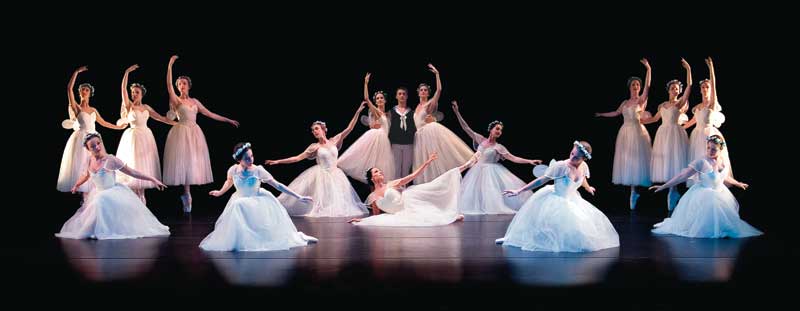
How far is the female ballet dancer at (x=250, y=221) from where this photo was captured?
5.10 meters

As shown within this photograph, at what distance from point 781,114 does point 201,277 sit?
692 centimetres

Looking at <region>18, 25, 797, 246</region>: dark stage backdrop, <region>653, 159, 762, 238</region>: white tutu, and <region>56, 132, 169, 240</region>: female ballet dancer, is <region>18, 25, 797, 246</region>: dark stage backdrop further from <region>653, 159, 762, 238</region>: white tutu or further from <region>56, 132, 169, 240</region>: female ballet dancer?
<region>653, 159, 762, 238</region>: white tutu

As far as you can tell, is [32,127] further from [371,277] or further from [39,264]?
[371,277]

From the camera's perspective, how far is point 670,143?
25.3 feet

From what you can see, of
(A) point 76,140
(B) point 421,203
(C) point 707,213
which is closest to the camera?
(C) point 707,213

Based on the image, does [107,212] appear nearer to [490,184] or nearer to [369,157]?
[369,157]

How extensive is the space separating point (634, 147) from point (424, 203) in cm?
238

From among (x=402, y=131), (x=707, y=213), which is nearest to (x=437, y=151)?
(x=402, y=131)

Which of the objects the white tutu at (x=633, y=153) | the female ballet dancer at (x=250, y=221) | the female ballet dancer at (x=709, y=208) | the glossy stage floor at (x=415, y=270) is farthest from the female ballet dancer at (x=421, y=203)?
the white tutu at (x=633, y=153)

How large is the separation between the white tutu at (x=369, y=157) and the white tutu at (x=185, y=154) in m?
1.38

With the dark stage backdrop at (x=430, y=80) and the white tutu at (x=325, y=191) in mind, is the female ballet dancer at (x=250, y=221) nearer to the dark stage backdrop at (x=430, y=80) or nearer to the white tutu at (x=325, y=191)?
the white tutu at (x=325, y=191)

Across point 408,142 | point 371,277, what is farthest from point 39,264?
point 408,142

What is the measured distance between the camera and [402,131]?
27.0 feet

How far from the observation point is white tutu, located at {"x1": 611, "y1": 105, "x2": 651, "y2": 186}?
7867 mm
